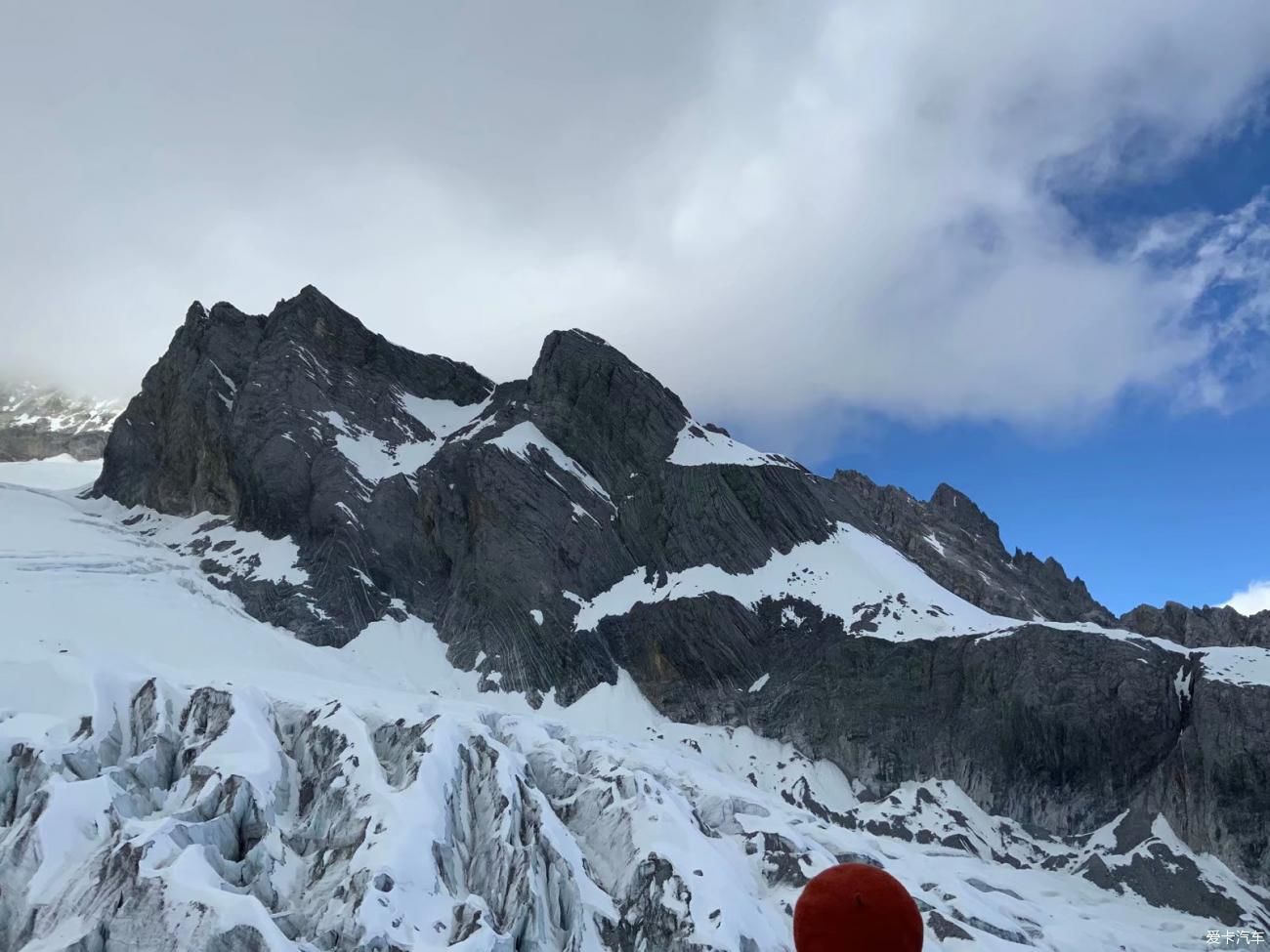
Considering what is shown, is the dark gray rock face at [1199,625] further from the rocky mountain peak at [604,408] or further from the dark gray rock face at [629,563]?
the rocky mountain peak at [604,408]

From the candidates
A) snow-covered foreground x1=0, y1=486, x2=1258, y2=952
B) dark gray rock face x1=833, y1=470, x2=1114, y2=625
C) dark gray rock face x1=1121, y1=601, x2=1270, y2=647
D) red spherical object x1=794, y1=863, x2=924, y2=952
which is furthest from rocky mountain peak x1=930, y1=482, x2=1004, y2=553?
red spherical object x1=794, y1=863, x2=924, y2=952

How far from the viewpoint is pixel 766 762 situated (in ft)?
242

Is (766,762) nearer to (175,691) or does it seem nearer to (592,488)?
(592,488)

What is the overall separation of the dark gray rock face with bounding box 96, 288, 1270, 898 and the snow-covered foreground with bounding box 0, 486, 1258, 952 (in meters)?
3.90

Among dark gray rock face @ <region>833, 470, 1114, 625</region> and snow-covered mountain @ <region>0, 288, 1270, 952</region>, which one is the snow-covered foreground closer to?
snow-covered mountain @ <region>0, 288, 1270, 952</region>

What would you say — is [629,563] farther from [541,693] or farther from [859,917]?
[859,917]

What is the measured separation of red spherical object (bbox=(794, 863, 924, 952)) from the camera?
23.0ft

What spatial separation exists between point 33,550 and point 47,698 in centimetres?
4227

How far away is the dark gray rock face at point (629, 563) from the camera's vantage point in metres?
65.7

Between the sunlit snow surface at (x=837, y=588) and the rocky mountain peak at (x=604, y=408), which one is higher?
the rocky mountain peak at (x=604, y=408)

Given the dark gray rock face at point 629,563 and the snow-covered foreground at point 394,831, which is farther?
the dark gray rock face at point 629,563

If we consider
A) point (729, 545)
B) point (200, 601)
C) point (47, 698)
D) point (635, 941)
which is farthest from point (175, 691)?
point (729, 545)

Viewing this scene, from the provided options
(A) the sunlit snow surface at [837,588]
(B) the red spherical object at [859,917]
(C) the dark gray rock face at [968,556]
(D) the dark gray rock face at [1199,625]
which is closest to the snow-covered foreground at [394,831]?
(A) the sunlit snow surface at [837,588]

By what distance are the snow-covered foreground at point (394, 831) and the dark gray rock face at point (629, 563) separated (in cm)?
390
